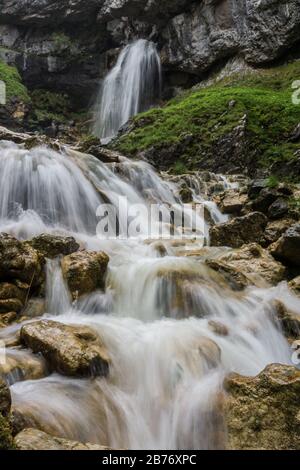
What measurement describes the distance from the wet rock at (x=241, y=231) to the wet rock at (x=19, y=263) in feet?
12.9

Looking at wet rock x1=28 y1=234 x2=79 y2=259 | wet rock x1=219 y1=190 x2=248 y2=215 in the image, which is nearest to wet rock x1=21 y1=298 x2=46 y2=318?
wet rock x1=28 y1=234 x2=79 y2=259

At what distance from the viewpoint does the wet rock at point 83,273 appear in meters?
6.08

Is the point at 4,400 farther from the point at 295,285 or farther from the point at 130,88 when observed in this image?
the point at 130,88

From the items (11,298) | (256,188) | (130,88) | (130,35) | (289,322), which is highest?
(130,35)

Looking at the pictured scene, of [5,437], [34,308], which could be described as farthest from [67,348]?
[34,308]

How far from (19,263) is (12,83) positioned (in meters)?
25.8

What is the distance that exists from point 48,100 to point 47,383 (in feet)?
100

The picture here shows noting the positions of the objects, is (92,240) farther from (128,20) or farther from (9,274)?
(128,20)

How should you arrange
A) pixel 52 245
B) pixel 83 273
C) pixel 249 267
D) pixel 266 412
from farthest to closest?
pixel 249 267 → pixel 52 245 → pixel 83 273 → pixel 266 412

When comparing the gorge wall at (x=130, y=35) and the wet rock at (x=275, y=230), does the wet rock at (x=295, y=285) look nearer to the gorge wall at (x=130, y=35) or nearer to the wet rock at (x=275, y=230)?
the wet rock at (x=275, y=230)

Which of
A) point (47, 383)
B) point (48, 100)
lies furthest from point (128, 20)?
point (47, 383)

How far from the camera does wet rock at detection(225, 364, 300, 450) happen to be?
327 cm

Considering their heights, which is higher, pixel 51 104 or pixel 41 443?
pixel 51 104

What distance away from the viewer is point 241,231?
8328mm
